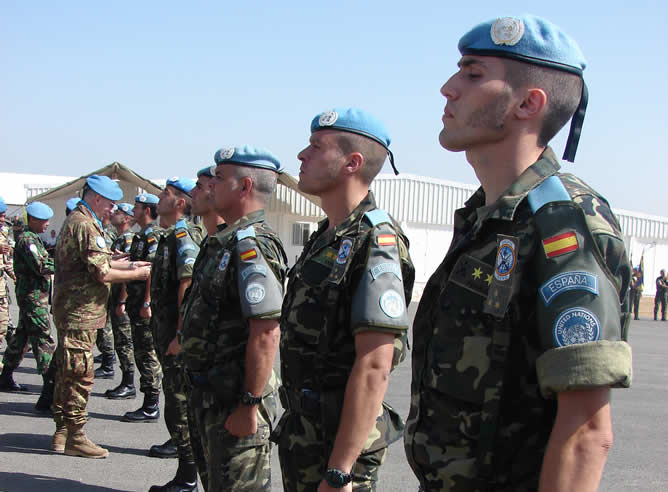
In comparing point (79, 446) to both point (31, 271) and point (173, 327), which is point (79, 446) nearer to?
point (173, 327)

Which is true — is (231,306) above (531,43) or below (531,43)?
below

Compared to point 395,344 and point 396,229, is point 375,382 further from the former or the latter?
point 396,229

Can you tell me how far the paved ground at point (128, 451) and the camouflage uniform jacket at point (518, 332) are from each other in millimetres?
3377

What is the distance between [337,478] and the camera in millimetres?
2115

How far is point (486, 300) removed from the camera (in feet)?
4.65

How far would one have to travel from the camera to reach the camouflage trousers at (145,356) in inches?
257

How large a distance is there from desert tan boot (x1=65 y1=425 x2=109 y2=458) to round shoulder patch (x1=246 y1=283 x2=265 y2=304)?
314cm

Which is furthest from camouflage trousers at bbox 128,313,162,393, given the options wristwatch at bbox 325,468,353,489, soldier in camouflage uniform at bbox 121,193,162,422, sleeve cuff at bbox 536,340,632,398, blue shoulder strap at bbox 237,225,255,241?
sleeve cuff at bbox 536,340,632,398

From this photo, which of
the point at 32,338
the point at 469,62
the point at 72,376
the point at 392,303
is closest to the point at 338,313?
the point at 392,303

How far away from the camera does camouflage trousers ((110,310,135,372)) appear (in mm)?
7535

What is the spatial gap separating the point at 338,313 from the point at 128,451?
3.99 meters

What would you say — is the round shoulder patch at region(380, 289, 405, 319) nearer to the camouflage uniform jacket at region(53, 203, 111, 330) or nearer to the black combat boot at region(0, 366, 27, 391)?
the camouflage uniform jacket at region(53, 203, 111, 330)

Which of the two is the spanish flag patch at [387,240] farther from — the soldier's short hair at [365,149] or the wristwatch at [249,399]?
the wristwatch at [249,399]

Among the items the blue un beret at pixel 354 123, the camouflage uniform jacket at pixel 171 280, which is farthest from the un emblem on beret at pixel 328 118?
the camouflage uniform jacket at pixel 171 280
